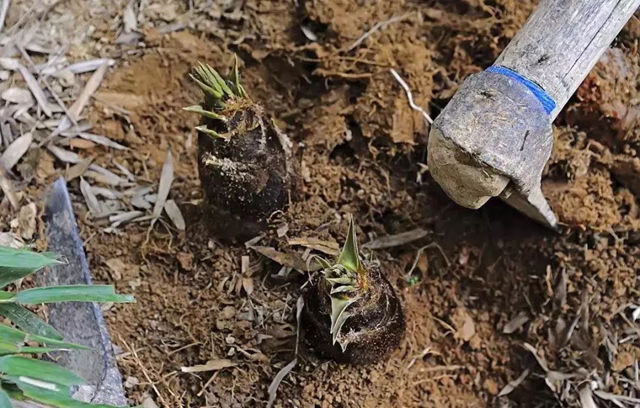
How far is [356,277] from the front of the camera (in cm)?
139

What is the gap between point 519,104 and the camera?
1.31 m

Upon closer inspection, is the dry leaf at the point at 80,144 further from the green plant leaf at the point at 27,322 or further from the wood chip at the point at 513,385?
the wood chip at the point at 513,385

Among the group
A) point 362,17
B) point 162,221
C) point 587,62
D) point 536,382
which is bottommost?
point 162,221

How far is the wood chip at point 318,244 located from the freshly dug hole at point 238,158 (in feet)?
0.26

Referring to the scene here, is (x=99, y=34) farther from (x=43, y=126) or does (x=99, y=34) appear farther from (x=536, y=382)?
(x=536, y=382)

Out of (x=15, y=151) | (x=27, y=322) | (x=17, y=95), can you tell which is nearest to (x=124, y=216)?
(x=15, y=151)

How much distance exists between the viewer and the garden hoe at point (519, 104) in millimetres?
1281

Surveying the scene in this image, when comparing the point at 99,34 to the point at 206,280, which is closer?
the point at 206,280

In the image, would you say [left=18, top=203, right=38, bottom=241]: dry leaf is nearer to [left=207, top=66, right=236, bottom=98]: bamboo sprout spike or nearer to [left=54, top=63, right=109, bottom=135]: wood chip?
[left=54, top=63, right=109, bottom=135]: wood chip

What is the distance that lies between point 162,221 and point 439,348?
678mm

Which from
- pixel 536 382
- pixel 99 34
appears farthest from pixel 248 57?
pixel 536 382

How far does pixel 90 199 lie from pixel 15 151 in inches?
7.9

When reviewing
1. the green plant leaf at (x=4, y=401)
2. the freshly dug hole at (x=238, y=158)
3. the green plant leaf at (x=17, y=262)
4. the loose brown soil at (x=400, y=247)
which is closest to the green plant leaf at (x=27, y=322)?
the green plant leaf at (x=17, y=262)

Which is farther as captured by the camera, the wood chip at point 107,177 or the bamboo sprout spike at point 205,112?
the wood chip at point 107,177
